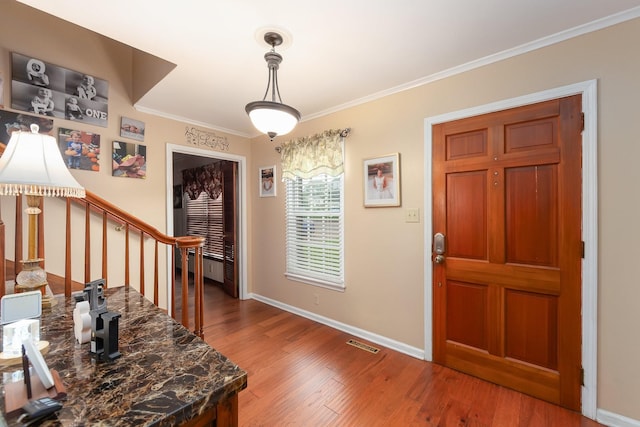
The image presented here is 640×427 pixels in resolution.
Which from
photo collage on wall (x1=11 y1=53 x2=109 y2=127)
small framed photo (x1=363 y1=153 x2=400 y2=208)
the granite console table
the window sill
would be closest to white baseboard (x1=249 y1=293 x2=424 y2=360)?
the window sill

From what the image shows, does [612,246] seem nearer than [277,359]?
Yes

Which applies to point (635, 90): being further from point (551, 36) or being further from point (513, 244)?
point (513, 244)

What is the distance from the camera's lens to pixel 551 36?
1.78 m

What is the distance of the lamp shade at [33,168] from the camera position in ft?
3.69

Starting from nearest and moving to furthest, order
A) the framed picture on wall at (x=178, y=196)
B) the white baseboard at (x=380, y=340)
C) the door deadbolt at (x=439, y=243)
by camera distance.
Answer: the white baseboard at (x=380, y=340)
the door deadbolt at (x=439, y=243)
the framed picture on wall at (x=178, y=196)

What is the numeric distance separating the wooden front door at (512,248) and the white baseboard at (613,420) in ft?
0.39

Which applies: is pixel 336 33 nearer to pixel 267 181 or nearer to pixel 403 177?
pixel 403 177

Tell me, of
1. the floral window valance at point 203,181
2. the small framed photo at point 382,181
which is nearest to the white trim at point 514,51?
the small framed photo at point 382,181

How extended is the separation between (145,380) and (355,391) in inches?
64.1

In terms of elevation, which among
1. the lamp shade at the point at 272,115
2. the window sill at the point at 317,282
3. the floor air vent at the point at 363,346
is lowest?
the floor air vent at the point at 363,346

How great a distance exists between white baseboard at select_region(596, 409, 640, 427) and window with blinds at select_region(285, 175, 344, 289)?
202cm

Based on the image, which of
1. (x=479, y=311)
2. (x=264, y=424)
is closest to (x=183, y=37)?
(x=264, y=424)

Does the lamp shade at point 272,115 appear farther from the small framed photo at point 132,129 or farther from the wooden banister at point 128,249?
the small framed photo at point 132,129

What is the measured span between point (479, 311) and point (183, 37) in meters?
2.93
